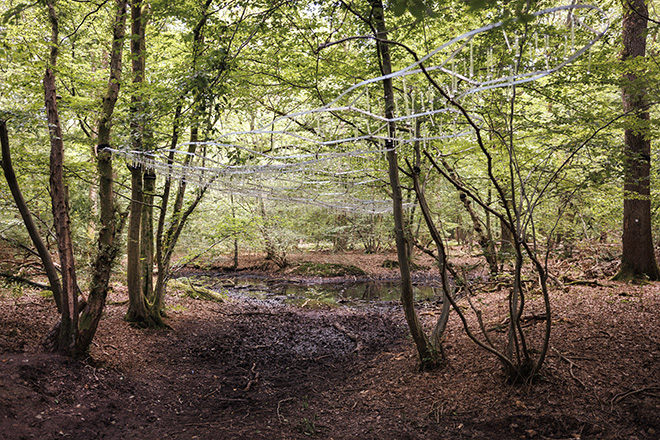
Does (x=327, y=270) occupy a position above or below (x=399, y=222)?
below

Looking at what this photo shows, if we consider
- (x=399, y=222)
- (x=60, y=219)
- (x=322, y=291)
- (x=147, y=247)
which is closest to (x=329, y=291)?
(x=322, y=291)

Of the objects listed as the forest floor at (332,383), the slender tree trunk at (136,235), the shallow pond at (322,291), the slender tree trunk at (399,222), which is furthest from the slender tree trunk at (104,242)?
the shallow pond at (322,291)

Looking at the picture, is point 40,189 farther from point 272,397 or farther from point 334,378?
point 334,378

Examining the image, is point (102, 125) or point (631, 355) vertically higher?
point (102, 125)

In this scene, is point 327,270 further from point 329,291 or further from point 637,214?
point 637,214

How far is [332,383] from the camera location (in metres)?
4.25

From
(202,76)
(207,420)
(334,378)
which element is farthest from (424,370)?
(202,76)

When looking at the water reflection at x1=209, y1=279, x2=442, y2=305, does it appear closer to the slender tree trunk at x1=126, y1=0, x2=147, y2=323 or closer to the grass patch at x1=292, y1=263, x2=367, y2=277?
the grass patch at x1=292, y1=263, x2=367, y2=277

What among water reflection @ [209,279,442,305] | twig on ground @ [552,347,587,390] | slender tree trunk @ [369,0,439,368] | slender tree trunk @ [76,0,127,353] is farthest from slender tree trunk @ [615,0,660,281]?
slender tree trunk @ [76,0,127,353]

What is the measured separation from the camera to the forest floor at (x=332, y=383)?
278cm

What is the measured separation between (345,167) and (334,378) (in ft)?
9.80

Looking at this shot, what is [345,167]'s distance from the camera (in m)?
5.75

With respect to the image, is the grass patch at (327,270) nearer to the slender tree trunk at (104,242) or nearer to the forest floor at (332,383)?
the forest floor at (332,383)

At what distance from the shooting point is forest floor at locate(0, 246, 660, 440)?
109 inches
